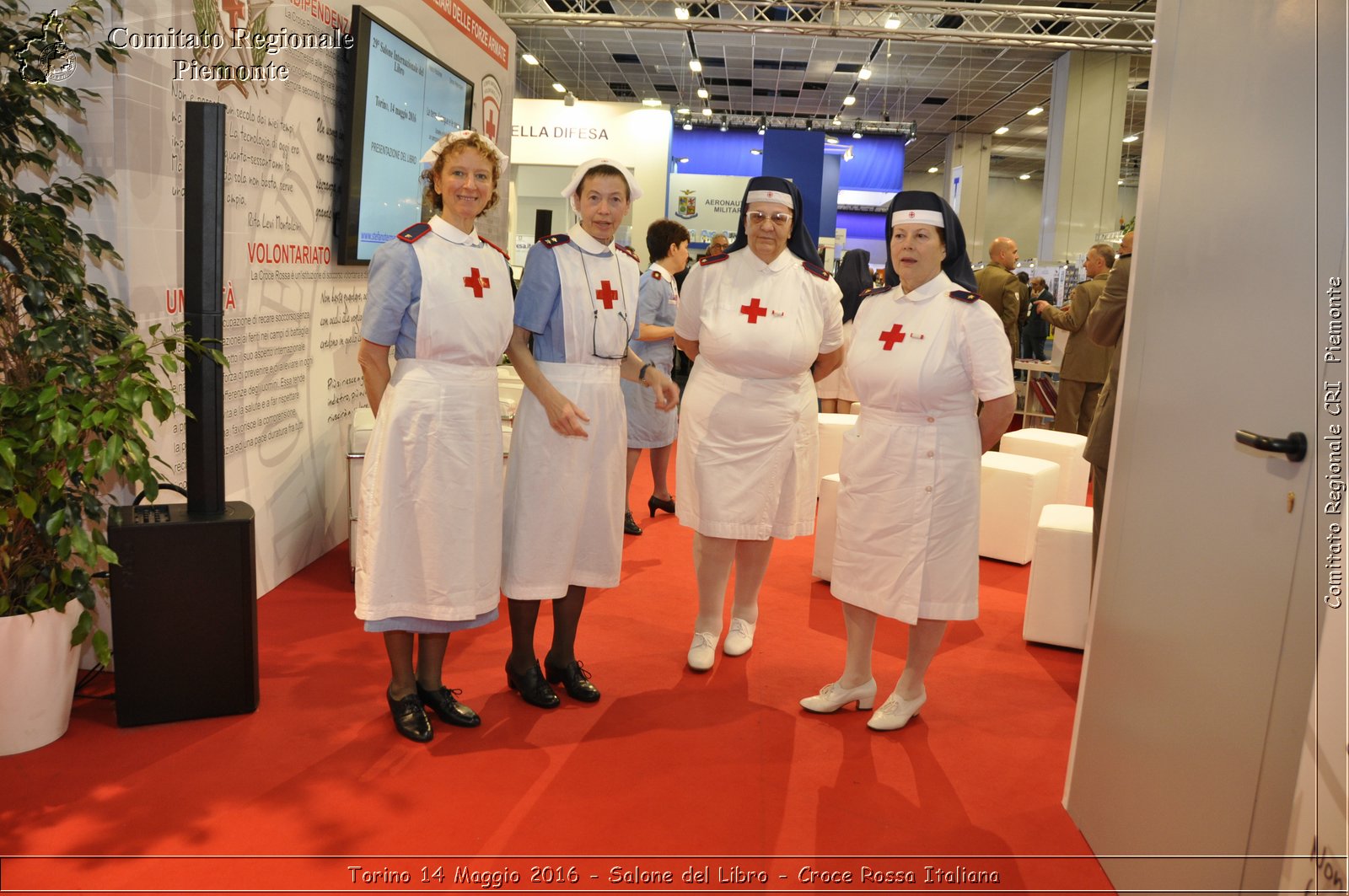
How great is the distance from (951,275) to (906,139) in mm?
16941

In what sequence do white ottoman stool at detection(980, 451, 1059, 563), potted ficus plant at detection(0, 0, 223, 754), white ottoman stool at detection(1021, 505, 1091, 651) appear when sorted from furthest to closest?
white ottoman stool at detection(980, 451, 1059, 563)
white ottoman stool at detection(1021, 505, 1091, 651)
potted ficus plant at detection(0, 0, 223, 754)

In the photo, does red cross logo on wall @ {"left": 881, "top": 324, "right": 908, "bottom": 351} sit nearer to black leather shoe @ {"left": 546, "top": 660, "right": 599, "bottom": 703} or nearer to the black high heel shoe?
black leather shoe @ {"left": 546, "top": 660, "right": 599, "bottom": 703}

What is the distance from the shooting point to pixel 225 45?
343cm

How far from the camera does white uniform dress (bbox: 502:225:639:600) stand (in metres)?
2.79

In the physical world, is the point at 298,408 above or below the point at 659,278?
below

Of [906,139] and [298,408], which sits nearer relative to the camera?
[298,408]

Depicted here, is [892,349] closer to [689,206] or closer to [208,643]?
[208,643]

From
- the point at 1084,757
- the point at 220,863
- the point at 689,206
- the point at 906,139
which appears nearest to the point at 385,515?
the point at 220,863

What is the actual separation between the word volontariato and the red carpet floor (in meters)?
1.90

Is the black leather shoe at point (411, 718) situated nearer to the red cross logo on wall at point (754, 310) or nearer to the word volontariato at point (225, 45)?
the red cross logo on wall at point (754, 310)

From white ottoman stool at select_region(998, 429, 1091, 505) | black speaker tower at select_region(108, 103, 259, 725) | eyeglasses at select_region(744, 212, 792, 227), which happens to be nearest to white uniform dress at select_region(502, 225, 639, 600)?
eyeglasses at select_region(744, 212, 792, 227)

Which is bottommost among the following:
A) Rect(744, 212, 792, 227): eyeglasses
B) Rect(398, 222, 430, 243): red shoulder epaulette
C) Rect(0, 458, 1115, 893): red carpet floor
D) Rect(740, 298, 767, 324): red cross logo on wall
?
Rect(0, 458, 1115, 893): red carpet floor

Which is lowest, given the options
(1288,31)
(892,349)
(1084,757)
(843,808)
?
(843,808)

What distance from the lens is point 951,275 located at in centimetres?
280
